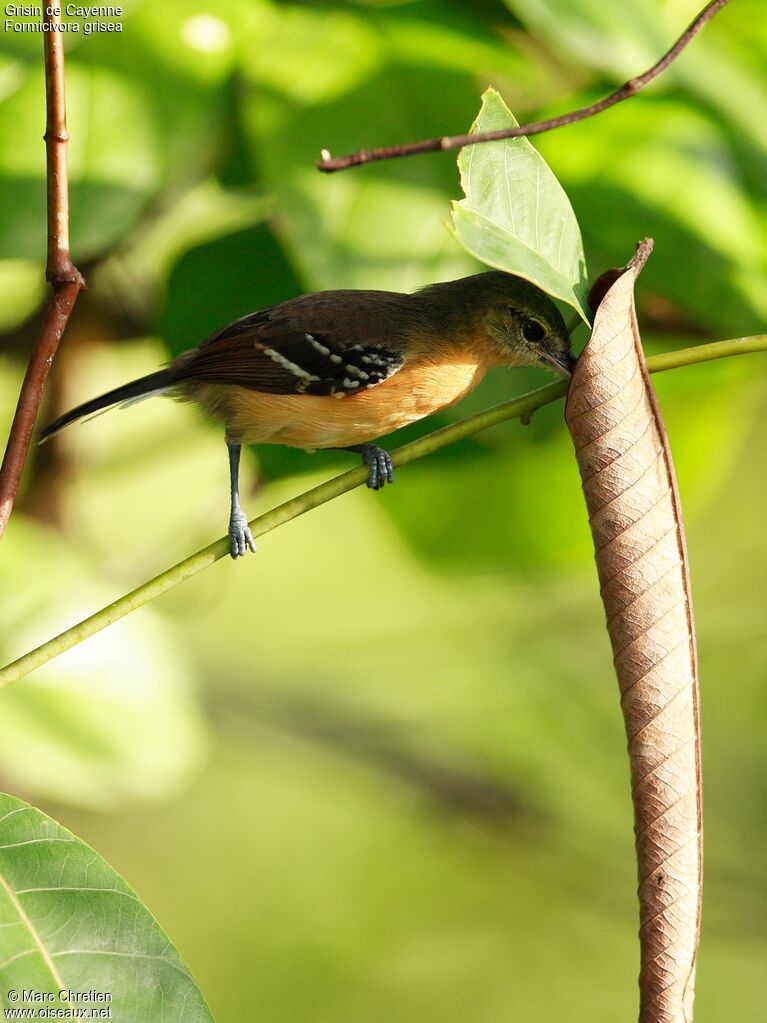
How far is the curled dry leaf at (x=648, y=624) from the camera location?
1.14 m

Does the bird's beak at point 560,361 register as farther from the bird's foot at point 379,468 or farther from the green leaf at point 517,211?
the green leaf at point 517,211

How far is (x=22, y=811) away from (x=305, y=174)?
109 centimetres

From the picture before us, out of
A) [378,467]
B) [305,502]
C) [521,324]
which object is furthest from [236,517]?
[305,502]

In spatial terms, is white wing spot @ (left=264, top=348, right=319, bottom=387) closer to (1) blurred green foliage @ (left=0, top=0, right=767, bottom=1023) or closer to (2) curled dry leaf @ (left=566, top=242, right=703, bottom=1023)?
(1) blurred green foliage @ (left=0, top=0, right=767, bottom=1023)

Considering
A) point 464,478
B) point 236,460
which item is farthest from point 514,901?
point 236,460

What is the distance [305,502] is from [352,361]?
2.80 ft

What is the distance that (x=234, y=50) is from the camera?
1.87 meters

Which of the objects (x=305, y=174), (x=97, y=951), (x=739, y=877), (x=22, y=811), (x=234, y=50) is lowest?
(x=97, y=951)

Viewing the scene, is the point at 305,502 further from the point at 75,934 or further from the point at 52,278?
the point at 75,934

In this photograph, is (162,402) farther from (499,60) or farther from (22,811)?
(22,811)

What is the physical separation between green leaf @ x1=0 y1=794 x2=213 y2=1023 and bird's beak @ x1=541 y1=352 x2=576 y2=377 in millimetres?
1184

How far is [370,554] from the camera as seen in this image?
393cm

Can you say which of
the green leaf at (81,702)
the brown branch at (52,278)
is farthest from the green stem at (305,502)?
the green leaf at (81,702)

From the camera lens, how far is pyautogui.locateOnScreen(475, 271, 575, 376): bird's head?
202cm
